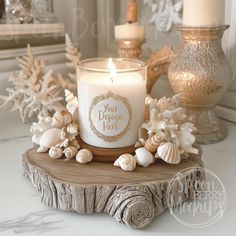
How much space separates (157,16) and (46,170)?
0.50 meters

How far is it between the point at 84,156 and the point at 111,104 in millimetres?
73

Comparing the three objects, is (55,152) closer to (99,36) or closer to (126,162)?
(126,162)

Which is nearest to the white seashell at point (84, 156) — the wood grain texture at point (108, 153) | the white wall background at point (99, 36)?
the wood grain texture at point (108, 153)

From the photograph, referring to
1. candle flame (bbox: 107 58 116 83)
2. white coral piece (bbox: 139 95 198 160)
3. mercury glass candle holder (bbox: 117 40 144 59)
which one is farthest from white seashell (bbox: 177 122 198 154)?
mercury glass candle holder (bbox: 117 40 144 59)

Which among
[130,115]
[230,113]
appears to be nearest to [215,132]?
[230,113]

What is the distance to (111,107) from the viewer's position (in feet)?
1.36

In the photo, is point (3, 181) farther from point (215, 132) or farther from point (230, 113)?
point (230, 113)

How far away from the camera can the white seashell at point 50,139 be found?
1.50 ft

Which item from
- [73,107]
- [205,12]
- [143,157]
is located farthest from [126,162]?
[205,12]

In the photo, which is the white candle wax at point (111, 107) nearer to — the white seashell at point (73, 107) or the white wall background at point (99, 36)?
the white seashell at point (73, 107)

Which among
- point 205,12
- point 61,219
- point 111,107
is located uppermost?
point 205,12

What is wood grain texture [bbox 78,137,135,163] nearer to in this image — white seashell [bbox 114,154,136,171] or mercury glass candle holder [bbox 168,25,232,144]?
white seashell [bbox 114,154,136,171]

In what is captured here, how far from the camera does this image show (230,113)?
0.70 m

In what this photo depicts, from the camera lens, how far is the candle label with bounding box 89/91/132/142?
415 millimetres
